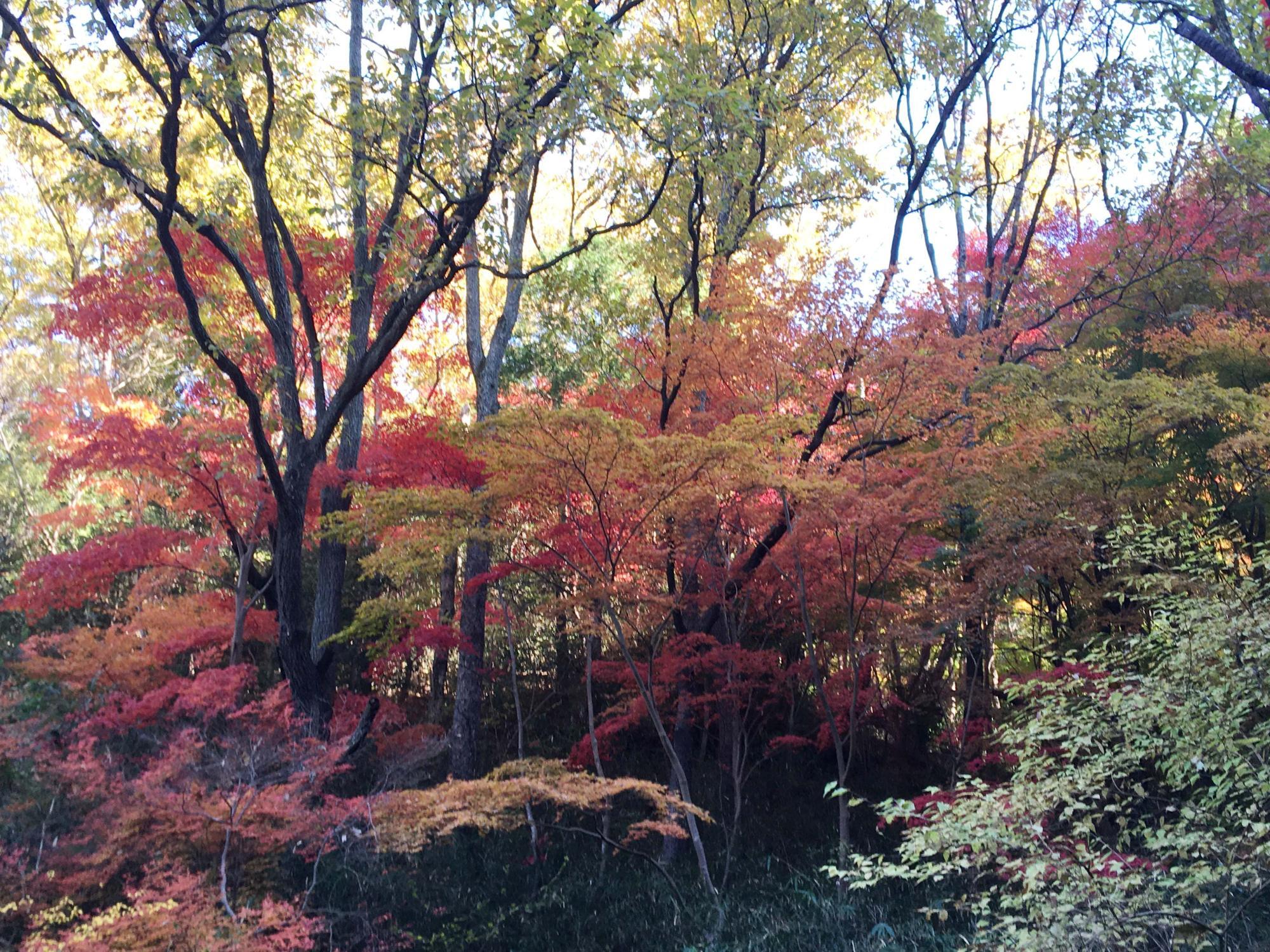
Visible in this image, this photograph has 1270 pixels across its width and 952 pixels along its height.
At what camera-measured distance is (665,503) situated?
7.20 metres

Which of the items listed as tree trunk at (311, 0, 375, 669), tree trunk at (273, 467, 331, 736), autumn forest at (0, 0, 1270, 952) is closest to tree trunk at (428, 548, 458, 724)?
autumn forest at (0, 0, 1270, 952)

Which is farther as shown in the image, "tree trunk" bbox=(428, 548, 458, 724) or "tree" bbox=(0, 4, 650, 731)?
"tree trunk" bbox=(428, 548, 458, 724)

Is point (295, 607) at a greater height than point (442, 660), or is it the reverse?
point (295, 607)

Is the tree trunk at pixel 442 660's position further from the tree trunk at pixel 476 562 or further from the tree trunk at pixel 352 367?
the tree trunk at pixel 352 367

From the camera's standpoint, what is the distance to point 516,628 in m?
11.5

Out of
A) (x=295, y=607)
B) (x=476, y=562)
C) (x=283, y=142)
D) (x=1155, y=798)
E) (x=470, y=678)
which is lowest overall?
(x=1155, y=798)

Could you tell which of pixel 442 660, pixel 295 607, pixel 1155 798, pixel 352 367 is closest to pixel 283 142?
pixel 352 367

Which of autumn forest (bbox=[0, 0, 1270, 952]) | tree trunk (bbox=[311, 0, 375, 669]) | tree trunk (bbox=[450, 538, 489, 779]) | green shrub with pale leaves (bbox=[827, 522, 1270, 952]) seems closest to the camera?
green shrub with pale leaves (bbox=[827, 522, 1270, 952])

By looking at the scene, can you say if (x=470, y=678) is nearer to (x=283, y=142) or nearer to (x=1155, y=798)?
(x=283, y=142)

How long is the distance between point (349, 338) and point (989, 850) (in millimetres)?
6239

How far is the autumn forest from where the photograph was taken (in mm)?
5754

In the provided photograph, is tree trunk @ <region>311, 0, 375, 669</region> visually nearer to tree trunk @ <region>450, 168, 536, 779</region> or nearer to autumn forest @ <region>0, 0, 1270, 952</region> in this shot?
autumn forest @ <region>0, 0, 1270, 952</region>

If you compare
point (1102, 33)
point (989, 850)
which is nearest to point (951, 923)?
point (989, 850)

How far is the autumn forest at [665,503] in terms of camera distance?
5.75 metres
